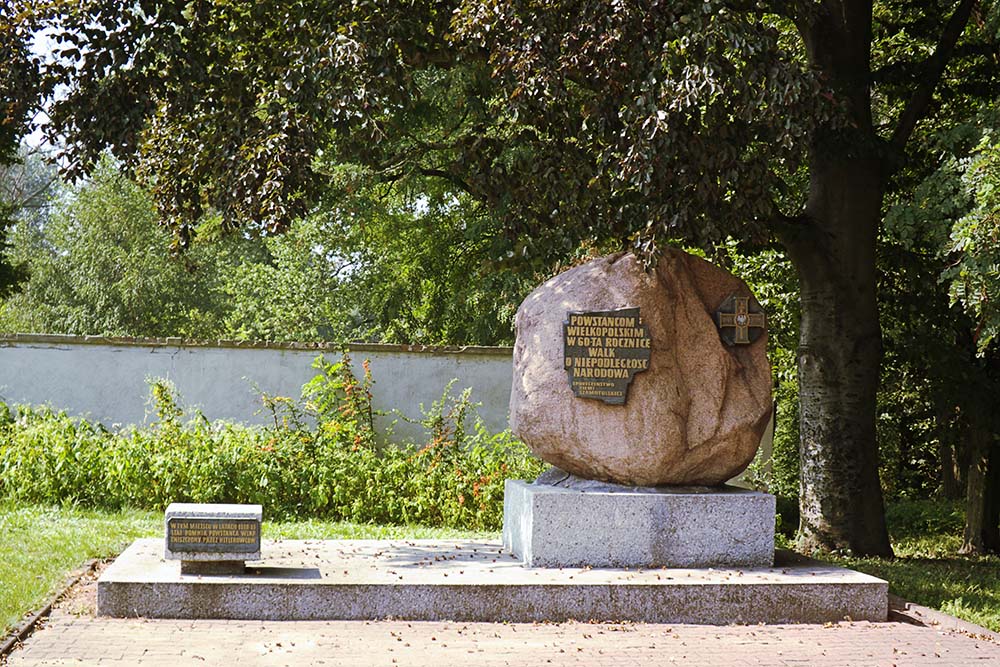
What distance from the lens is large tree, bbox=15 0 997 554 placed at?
9.14 m

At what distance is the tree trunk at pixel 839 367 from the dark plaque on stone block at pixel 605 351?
3.65 meters

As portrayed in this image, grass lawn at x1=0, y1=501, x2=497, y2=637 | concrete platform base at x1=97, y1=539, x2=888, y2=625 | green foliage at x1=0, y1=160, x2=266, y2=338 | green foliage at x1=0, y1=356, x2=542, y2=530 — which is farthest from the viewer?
green foliage at x1=0, y1=160, x2=266, y2=338

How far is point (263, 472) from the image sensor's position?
13.5 meters

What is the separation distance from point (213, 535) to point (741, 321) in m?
4.46

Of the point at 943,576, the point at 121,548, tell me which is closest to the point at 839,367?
the point at 943,576

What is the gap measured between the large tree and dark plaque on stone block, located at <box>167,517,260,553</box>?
8.88 feet

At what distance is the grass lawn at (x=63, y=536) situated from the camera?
837 cm

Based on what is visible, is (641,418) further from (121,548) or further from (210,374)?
(210,374)

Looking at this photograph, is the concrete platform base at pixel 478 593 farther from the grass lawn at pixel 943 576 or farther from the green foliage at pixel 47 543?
the grass lawn at pixel 943 576

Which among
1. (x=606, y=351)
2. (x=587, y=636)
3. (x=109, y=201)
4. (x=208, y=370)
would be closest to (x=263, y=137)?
(x=606, y=351)

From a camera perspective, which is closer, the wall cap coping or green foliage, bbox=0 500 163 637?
green foliage, bbox=0 500 163 637

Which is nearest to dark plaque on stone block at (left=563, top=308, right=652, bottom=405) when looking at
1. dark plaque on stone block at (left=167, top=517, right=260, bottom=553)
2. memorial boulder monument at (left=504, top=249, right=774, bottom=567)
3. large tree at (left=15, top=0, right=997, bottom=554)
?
memorial boulder monument at (left=504, top=249, right=774, bottom=567)

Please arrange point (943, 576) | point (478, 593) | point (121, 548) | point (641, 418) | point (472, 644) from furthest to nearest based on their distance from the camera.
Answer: point (943, 576), point (121, 548), point (641, 418), point (478, 593), point (472, 644)

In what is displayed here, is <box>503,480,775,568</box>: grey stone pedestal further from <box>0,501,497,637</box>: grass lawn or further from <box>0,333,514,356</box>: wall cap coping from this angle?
<box>0,333,514,356</box>: wall cap coping
